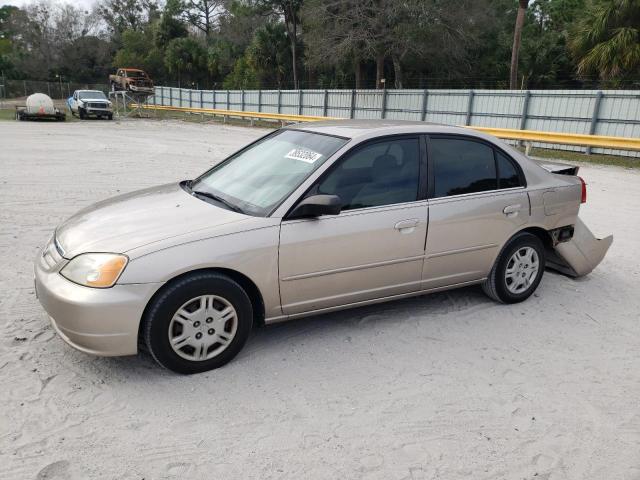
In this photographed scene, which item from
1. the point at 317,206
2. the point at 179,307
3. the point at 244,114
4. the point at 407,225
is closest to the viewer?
the point at 179,307

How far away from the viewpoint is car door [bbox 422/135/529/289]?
4.30 meters

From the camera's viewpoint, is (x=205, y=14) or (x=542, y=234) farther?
(x=205, y=14)

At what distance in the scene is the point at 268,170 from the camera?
4.22 m

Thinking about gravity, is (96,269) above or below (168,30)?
below

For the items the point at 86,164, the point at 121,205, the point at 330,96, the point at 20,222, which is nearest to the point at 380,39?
the point at 330,96

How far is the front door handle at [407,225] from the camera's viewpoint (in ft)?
13.3

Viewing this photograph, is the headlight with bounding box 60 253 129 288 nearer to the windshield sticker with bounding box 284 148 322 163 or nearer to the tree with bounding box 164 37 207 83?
the windshield sticker with bounding box 284 148 322 163

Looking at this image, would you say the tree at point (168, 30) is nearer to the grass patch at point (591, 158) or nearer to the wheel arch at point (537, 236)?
the grass patch at point (591, 158)

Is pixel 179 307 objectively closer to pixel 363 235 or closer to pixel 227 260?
pixel 227 260

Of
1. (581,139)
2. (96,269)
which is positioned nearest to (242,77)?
(581,139)

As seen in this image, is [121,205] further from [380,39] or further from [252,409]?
[380,39]

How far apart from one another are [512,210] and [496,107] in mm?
17041

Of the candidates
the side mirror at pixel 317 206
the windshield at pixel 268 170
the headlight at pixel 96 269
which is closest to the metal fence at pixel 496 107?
the windshield at pixel 268 170

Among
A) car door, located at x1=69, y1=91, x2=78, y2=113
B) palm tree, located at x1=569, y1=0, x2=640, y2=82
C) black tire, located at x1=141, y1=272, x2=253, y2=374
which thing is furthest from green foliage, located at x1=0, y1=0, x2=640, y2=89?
black tire, located at x1=141, y1=272, x2=253, y2=374
